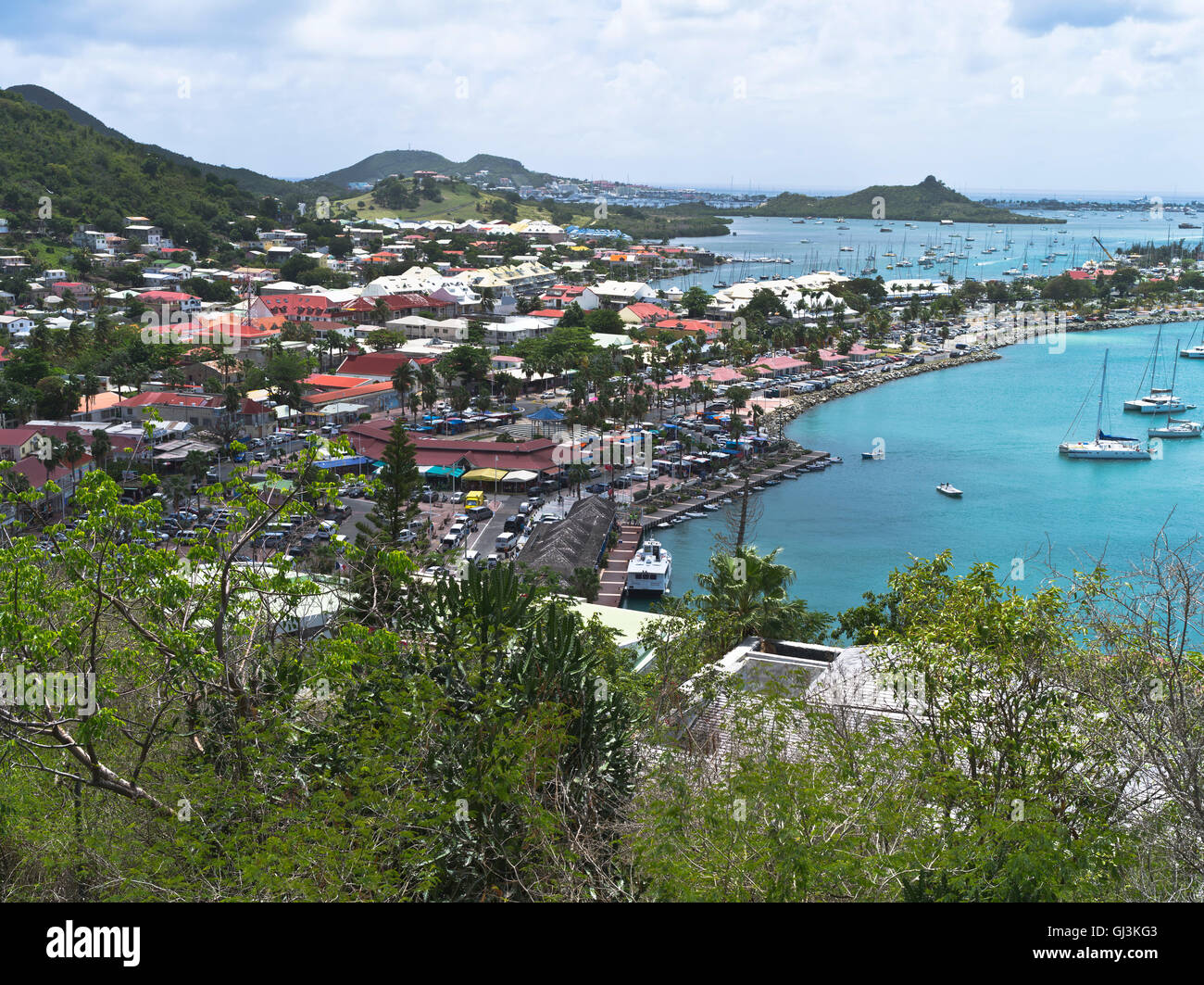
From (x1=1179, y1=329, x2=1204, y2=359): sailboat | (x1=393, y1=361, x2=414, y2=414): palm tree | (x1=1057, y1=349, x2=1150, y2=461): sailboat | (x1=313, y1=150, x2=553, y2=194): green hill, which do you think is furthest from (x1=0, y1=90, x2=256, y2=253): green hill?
(x1=313, y1=150, x2=553, y2=194): green hill

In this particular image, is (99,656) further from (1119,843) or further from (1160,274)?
(1160,274)

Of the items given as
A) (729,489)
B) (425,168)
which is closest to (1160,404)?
(729,489)

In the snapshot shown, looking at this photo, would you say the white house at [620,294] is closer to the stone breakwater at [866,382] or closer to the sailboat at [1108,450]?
the stone breakwater at [866,382]

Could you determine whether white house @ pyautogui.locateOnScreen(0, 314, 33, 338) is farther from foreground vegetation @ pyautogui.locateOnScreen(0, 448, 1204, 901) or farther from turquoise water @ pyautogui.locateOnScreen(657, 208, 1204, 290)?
turquoise water @ pyautogui.locateOnScreen(657, 208, 1204, 290)

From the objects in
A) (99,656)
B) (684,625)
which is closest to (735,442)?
(684,625)

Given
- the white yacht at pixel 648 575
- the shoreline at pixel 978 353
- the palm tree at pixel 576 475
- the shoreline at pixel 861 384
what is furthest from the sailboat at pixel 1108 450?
the white yacht at pixel 648 575
